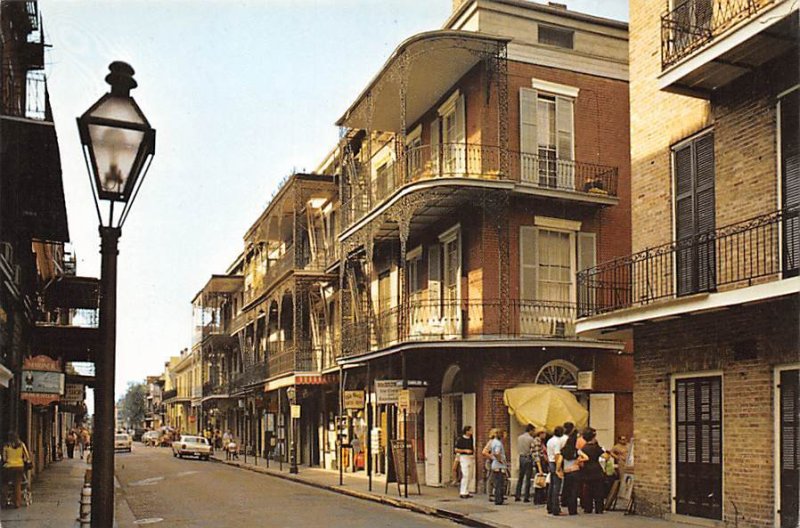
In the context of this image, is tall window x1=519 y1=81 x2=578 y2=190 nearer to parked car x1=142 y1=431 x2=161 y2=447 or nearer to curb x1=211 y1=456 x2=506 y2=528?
curb x1=211 y1=456 x2=506 y2=528

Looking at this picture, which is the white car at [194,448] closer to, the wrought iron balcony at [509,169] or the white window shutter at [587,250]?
the wrought iron balcony at [509,169]

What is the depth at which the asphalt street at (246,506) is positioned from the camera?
58.2 ft

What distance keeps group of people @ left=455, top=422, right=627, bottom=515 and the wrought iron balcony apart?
621 centimetres

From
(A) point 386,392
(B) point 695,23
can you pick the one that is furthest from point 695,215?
(A) point 386,392

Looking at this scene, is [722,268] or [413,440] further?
[413,440]

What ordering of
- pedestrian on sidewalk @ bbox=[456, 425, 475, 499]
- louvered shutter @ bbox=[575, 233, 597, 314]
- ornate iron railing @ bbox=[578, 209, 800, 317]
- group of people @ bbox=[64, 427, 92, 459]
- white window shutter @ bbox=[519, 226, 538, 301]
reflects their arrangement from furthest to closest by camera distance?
group of people @ bbox=[64, 427, 92, 459] < louvered shutter @ bbox=[575, 233, 597, 314] < white window shutter @ bbox=[519, 226, 538, 301] < pedestrian on sidewalk @ bbox=[456, 425, 475, 499] < ornate iron railing @ bbox=[578, 209, 800, 317]

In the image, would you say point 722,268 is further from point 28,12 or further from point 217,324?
point 217,324

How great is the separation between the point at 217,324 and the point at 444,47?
5173cm

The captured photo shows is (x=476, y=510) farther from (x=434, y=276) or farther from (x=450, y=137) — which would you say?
(x=450, y=137)

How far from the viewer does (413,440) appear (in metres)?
26.5

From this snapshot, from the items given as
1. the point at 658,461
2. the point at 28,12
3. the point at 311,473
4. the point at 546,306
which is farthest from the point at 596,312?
the point at 311,473

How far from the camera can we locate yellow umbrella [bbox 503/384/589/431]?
Result: 21156 millimetres

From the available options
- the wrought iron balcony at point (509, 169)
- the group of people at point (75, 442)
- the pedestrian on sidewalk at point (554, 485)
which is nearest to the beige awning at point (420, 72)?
the wrought iron balcony at point (509, 169)

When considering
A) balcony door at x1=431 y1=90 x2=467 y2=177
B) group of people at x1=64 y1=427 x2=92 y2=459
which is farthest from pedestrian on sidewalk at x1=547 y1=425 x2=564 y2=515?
group of people at x1=64 y1=427 x2=92 y2=459
